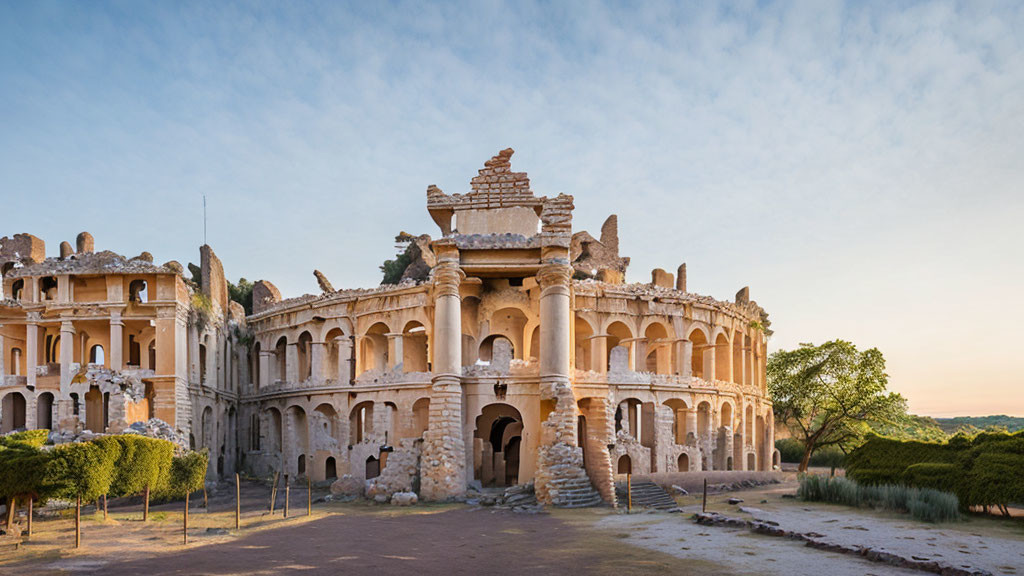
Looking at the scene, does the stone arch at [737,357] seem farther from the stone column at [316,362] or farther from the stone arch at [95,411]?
the stone arch at [95,411]

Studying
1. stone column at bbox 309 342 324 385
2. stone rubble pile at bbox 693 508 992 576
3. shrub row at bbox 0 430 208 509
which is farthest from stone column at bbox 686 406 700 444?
shrub row at bbox 0 430 208 509

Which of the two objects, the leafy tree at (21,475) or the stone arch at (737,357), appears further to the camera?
the stone arch at (737,357)

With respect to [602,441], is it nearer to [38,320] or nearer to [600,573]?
[600,573]

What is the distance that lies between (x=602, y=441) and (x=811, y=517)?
22.0ft

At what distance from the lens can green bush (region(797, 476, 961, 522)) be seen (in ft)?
59.6

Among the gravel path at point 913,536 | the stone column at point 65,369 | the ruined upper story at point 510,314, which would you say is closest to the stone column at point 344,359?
the ruined upper story at point 510,314

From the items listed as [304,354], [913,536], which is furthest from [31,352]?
[913,536]

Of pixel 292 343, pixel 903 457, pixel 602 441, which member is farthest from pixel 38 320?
pixel 903 457

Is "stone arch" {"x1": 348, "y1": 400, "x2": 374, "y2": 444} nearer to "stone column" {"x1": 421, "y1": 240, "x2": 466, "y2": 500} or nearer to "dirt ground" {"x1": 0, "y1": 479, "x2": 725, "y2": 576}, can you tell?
"stone column" {"x1": 421, "y1": 240, "x2": 466, "y2": 500}

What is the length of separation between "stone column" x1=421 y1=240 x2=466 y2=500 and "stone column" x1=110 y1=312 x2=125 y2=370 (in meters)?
13.0

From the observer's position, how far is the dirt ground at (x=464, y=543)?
13.2 metres

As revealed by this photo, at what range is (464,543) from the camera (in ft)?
52.3

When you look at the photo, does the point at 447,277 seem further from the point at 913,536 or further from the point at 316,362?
the point at 913,536

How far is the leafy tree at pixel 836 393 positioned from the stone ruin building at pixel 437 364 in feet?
10.2
